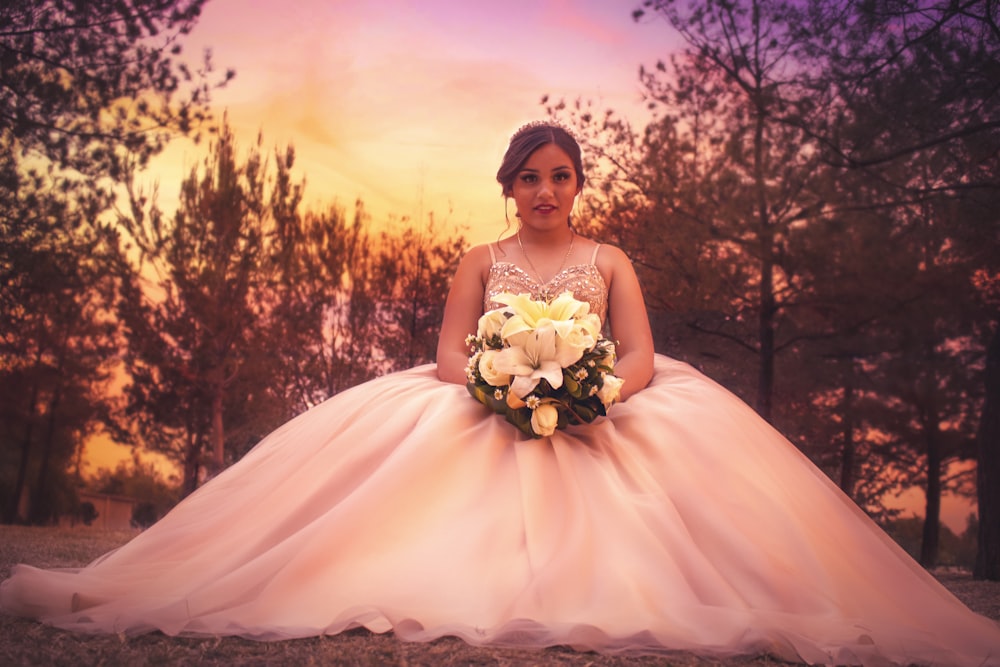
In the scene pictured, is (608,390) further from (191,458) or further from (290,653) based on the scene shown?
(191,458)

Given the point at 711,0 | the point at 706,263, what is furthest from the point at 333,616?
the point at 711,0

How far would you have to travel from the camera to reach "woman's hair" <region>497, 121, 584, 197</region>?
4.01 metres

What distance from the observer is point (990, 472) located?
264 inches

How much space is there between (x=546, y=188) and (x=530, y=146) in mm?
206

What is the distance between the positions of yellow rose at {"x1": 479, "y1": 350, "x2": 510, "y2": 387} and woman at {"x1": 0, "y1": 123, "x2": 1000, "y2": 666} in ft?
0.58

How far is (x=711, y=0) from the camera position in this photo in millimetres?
9484

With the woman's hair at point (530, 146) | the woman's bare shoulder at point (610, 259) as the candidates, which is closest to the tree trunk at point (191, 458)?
the woman's hair at point (530, 146)

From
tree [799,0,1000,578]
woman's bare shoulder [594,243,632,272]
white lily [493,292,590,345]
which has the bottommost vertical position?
white lily [493,292,590,345]

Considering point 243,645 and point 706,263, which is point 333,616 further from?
point 706,263

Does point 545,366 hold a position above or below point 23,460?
above

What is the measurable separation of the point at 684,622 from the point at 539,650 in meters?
0.40

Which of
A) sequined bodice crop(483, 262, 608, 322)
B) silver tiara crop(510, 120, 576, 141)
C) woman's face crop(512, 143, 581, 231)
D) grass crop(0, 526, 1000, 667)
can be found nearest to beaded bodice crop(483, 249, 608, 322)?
sequined bodice crop(483, 262, 608, 322)

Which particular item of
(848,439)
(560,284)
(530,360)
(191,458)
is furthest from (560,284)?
(191,458)

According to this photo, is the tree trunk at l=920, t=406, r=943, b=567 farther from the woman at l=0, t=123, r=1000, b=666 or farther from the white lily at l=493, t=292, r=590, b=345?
the white lily at l=493, t=292, r=590, b=345
